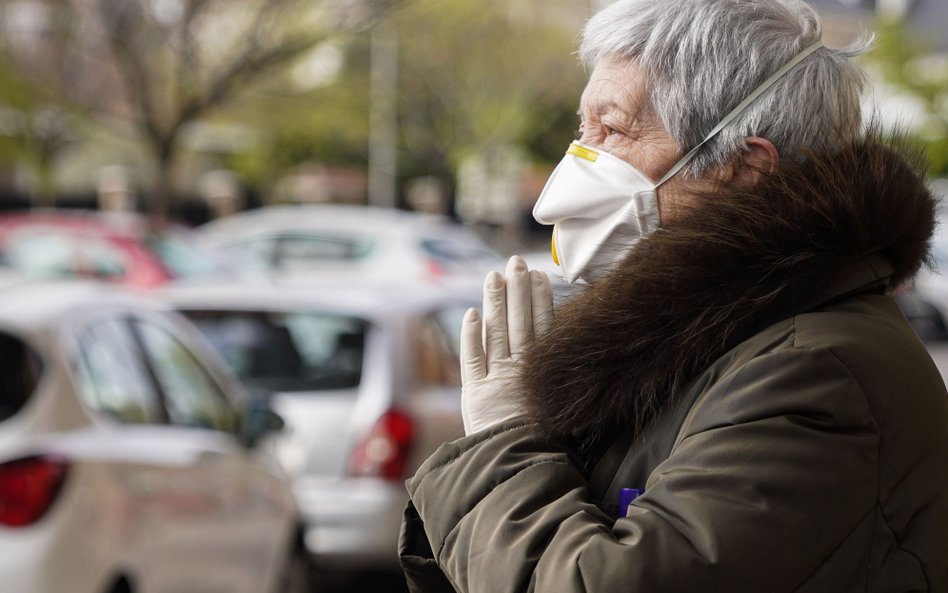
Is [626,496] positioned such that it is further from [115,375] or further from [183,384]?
[183,384]

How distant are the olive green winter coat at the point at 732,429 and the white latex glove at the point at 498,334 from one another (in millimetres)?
60

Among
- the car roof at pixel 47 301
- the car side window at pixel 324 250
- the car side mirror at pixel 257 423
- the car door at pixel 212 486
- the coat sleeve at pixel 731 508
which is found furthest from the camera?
the car side window at pixel 324 250

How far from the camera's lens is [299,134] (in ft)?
128

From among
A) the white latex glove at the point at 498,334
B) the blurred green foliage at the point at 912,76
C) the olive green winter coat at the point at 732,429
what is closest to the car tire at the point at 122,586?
the olive green winter coat at the point at 732,429

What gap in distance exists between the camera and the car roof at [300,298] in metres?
6.72

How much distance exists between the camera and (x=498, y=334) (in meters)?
1.91

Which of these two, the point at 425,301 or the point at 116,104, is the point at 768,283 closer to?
the point at 425,301

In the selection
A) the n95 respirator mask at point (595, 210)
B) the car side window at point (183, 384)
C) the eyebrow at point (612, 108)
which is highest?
the eyebrow at point (612, 108)

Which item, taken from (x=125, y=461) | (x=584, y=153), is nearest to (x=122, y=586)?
(x=125, y=461)

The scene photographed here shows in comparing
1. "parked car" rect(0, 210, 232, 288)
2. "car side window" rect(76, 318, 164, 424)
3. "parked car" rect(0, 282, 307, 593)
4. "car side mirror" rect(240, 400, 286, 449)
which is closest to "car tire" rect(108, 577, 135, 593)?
"parked car" rect(0, 282, 307, 593)

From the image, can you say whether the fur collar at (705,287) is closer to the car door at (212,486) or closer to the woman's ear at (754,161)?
the woman's ear at (754,161)

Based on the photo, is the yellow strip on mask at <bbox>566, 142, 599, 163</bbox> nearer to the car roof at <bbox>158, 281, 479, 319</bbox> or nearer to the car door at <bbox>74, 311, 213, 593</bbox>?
the car door at <bbox>74, 311, 213, 593</bbox>

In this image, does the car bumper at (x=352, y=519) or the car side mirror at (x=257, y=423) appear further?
the car bumper at (x=352, y=519)

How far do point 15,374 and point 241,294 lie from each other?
309 centimetres
